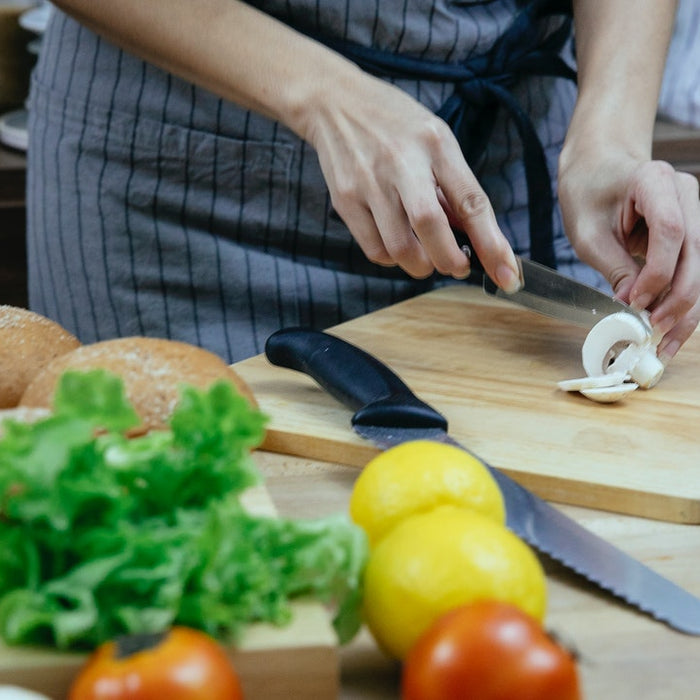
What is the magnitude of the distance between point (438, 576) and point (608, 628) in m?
0.17

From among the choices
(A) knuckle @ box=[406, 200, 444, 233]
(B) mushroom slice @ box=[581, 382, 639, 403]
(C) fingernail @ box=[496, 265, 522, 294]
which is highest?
(A) knuckle @ box=[406, 200, 444, 233]

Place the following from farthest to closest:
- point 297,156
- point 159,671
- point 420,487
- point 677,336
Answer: point 297,156 → point 677,336 → point 420,487 → point 159,671

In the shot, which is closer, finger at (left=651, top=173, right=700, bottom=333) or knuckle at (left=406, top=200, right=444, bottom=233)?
knuckle at (left=406, top=200, right=444, bottom=233)

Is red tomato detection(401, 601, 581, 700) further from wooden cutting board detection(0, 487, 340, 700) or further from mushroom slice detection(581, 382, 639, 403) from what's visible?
mushroom slice detection(581, 382, 639, 403)

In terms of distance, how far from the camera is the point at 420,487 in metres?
0.64

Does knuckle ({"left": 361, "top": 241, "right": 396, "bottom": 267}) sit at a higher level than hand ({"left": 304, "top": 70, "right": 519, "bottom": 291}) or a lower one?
lower

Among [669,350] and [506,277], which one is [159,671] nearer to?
[506,277]

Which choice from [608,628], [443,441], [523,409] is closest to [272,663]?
[608,628]

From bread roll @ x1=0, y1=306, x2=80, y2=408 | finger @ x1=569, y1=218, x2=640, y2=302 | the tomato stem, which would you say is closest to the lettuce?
the tomato stem

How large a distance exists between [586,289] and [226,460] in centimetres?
67

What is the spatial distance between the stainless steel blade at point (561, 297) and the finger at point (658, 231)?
48mm

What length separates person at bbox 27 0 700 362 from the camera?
1.12m

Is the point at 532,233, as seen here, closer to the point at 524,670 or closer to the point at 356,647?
the point at 356,647

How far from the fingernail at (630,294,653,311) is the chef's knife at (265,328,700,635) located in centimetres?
33
